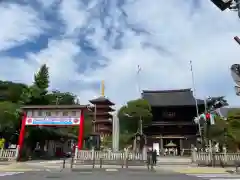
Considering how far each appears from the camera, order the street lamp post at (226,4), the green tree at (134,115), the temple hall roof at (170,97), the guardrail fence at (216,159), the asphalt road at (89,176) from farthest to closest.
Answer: the temple hall roof at (170,97)
the green tree at (134,115)
the guardrail fence at (216,159)
the asphalt road at (89,176)
the street lamp post at (226,4)

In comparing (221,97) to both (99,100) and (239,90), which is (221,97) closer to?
(99,100)

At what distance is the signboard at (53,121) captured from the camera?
2550 centimetres

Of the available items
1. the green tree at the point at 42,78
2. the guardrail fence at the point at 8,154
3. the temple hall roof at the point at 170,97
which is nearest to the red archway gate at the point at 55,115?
the guardrail fence at the point at 8,154

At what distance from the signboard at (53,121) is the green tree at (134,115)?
19.9 metres

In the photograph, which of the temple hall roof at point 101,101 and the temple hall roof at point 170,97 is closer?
the temple hall roof at point 170,97

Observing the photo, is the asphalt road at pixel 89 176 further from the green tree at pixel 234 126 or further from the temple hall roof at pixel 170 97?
the temple hall roof at pixel 170 97

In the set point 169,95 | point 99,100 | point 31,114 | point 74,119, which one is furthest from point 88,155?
point 99,100

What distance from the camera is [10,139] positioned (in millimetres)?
31672

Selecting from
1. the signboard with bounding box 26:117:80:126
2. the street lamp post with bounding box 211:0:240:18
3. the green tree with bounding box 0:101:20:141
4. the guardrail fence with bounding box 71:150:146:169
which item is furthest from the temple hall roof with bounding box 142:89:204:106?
the street lamp post with bounding box 211:0:240:18

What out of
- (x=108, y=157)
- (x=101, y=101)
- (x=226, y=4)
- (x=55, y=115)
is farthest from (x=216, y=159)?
(x=101, y=101)

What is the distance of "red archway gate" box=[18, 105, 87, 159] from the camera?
A: 2552cm

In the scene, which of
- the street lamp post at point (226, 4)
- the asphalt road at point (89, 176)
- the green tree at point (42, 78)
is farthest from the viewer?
the green tree at point (42, 78)

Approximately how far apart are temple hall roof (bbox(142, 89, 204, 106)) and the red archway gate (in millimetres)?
26987

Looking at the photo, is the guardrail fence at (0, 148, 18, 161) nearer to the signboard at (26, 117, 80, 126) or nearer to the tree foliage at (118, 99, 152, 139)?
the signboard at (26, 117, 80, 126)
